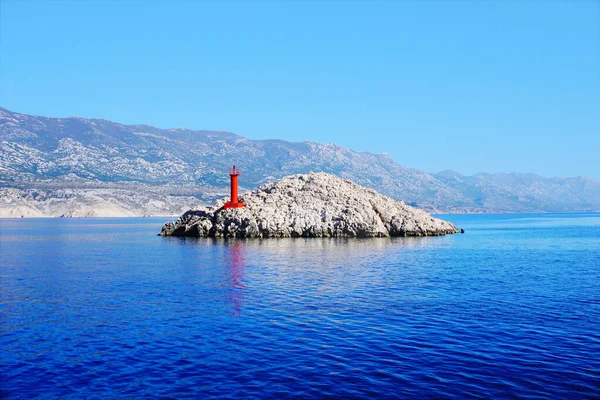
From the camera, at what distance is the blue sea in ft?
65.5

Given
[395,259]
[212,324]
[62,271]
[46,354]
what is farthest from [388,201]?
[46,354]

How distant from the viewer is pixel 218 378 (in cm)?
2064

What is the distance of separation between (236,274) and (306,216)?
48.2 m

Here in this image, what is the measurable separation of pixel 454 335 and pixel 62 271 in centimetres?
3825

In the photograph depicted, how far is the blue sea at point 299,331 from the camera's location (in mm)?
19969

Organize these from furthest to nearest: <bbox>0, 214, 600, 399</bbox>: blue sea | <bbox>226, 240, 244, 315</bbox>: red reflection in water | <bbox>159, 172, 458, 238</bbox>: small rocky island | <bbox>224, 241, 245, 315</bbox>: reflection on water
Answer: <bbox>159, 172, 458, 238</bbox>: small rocky island, <bbox>224, 241, 245, 315</bbox>: reflection on water, <bbox>226, 240, 244, 315</bbox>: red reflection in water, <bbox>0, 214, 600, 399</bbox>: blue sea

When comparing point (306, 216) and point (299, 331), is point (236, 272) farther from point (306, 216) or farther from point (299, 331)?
point (306, 216)

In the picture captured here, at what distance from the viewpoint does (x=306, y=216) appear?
96.4 metres

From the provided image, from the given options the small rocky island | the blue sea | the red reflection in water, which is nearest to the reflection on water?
the red reflection in water

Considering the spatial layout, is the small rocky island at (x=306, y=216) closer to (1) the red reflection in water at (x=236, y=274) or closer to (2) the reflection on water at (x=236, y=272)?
(2) the reflection on water at (x=236, y=272)

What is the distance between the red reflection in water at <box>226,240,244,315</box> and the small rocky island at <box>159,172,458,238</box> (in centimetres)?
1623

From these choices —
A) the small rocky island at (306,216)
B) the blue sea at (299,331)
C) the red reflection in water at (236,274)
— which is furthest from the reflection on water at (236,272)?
the small rocky island at (306,216)

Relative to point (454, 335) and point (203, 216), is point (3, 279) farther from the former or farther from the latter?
point (203, 216)

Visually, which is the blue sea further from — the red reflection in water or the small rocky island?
the small rocky island
